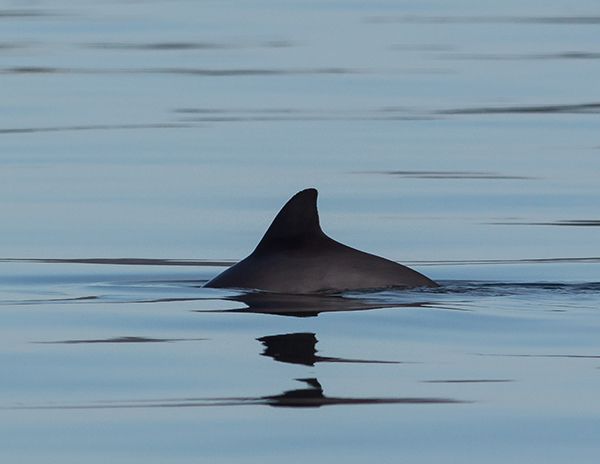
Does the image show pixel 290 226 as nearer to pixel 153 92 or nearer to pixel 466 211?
pixel 466 211

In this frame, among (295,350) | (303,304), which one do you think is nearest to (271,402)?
(295,350)

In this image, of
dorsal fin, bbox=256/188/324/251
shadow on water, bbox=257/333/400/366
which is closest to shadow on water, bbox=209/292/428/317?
dorsal fin, bbox=256/188/324/251

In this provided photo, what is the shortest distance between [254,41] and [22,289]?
24.5 meters

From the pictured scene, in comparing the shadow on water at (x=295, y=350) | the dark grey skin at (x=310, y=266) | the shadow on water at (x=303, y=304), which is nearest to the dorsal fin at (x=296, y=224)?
the dark grey skin at (x=310, y=266)

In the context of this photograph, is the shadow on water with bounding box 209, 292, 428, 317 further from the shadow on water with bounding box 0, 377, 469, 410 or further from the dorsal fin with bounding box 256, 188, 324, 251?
the shadow on water with bounding box 0, 377, 469, 410

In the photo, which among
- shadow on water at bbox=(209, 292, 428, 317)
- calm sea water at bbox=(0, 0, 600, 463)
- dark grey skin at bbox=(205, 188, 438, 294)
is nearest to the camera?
calm sea water at bbox=(0, 0, 600, 463)

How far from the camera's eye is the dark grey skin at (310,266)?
40.9 ft

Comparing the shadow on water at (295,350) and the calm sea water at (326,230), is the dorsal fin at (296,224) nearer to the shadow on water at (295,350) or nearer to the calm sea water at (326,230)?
the calm sea water at (326,230)

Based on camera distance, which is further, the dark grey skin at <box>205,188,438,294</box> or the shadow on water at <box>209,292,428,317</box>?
the dark grey skin at <box>205,188,438,294</box>

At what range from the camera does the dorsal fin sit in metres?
12.2

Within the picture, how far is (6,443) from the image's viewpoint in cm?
869

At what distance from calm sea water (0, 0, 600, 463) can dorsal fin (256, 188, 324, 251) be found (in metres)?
0.41

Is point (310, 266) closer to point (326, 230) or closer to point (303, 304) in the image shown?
point (303, 304)

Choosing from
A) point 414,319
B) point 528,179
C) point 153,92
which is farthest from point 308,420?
point 153,92
